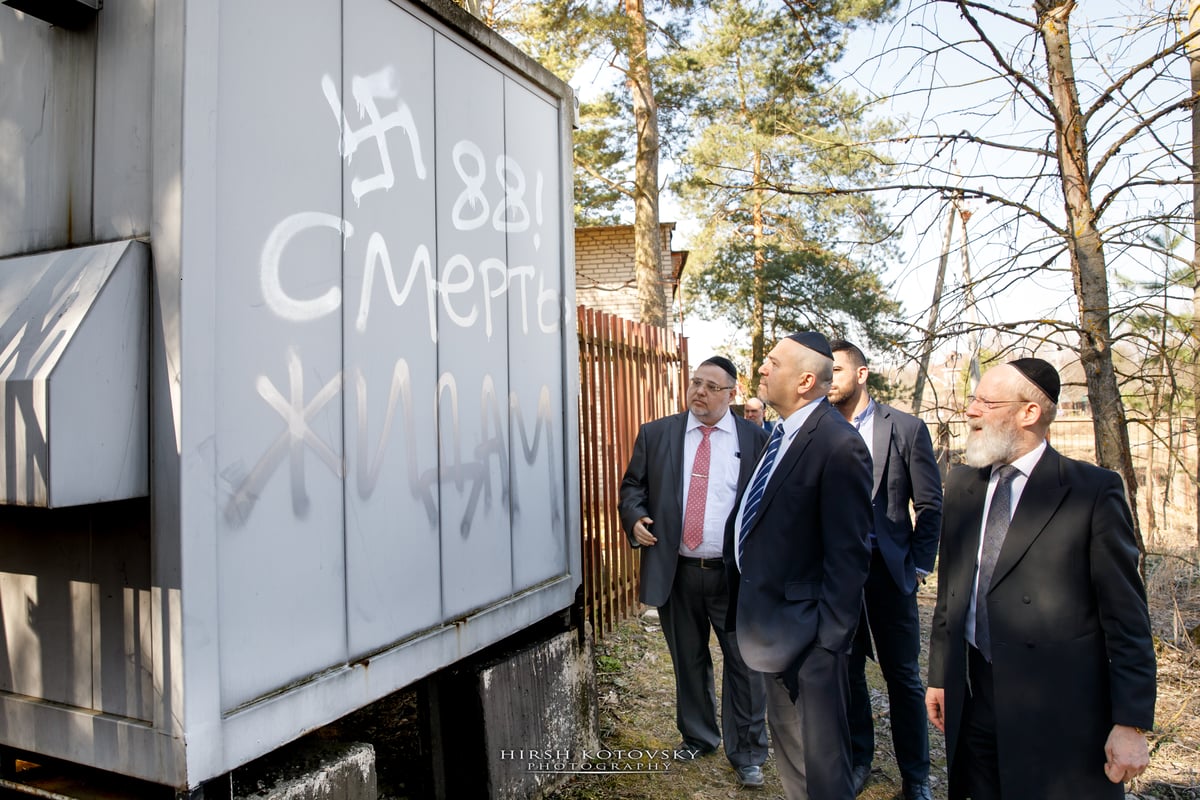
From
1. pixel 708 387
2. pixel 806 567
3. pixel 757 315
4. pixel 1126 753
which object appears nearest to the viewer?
pixel 1126 753

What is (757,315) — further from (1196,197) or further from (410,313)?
(410,313)

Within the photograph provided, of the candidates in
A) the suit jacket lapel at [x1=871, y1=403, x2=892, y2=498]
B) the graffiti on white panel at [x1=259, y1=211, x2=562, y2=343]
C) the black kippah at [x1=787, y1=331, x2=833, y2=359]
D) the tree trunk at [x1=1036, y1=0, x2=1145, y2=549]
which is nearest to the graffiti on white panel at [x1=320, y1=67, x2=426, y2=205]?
the graffiti on white panel at [x1=259, y1=211, x2=562, y2=343]

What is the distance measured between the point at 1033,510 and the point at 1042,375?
444 mm

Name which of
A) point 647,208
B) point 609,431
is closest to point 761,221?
point 647,208

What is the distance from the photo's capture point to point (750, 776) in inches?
140

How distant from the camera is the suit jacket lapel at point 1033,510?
2.33 meters

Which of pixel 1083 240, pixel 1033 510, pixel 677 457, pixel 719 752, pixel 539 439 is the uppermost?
pixel 1083 240

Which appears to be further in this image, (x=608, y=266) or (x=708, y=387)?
(x=608, y=266)

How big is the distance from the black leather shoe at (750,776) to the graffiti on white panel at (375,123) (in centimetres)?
294

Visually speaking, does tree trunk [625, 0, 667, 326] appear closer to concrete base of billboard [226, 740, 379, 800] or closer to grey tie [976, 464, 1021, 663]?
grey tie [976, 464, 1021, 663]

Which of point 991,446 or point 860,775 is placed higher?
point 991,446

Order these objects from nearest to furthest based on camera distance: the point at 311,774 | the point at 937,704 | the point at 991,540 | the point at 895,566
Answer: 1. the point at 311,774
2. the point at 991,540
3. the point at 937,704
4. the point at 895,566

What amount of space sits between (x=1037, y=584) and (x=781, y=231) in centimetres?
1798

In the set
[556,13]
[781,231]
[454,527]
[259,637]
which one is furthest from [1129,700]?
[781,231]
